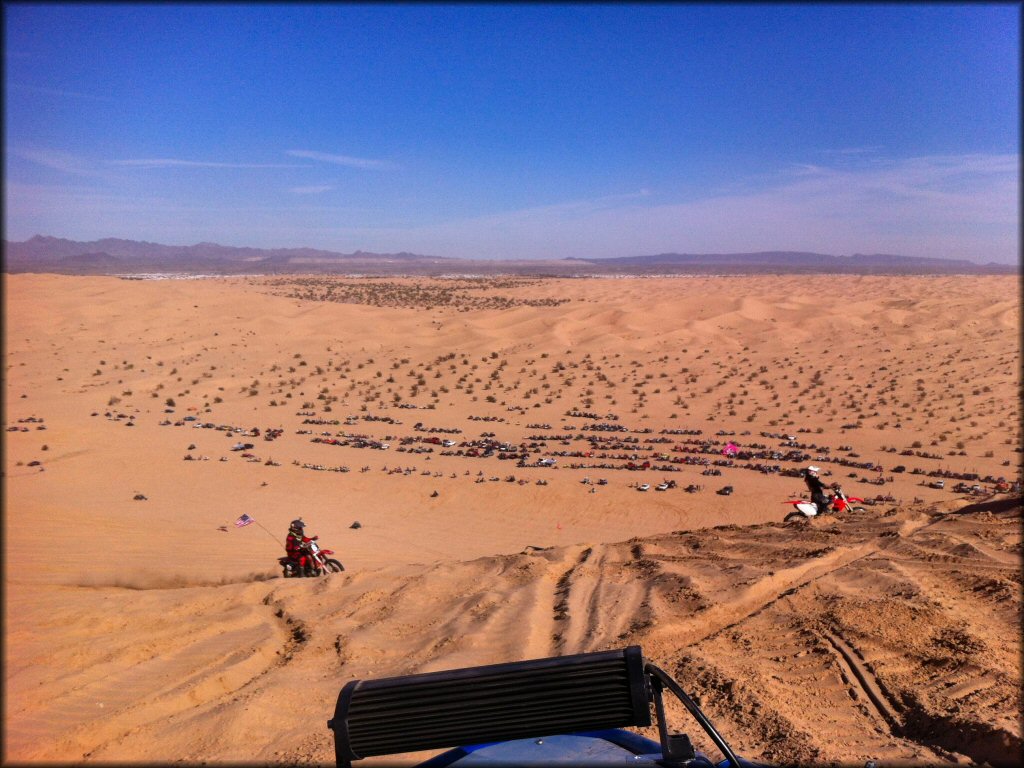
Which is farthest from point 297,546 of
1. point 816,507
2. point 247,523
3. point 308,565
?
point 816,507

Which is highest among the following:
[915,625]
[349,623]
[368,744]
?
[368,744]

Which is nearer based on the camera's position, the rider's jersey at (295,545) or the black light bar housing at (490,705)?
the black light bar housing at (490,705)

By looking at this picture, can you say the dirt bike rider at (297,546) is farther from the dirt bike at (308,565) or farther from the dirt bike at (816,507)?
the dirt bike at (816,507)

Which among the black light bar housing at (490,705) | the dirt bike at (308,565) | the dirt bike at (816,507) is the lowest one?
the dirt bike at (308,565)

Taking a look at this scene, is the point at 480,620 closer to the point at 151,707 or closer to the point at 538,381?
the point at 151,707

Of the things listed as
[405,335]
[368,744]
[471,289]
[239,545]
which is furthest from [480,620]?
[471,289]

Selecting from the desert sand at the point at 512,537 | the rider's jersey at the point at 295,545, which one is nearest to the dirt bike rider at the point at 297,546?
the rider's jersey at the point at 295,545

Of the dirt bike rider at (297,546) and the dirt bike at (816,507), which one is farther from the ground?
the dirt bike at (816,507)
